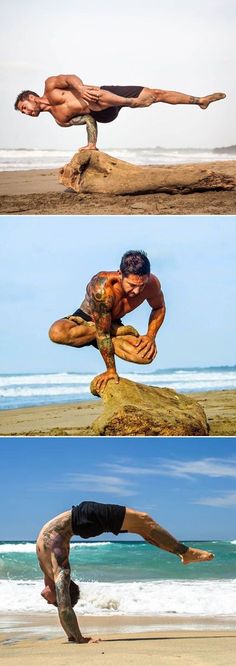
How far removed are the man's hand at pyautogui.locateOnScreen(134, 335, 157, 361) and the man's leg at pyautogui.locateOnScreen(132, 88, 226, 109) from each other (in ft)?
3.94

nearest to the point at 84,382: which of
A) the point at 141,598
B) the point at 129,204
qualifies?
the point at 129,204

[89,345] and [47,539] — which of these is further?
[89,345]

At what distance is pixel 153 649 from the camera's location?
23.3 ft

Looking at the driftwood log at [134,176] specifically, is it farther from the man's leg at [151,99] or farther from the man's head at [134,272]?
the man's head at [134,272]

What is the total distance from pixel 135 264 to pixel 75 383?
0.79 metres

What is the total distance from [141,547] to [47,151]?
11.8ft

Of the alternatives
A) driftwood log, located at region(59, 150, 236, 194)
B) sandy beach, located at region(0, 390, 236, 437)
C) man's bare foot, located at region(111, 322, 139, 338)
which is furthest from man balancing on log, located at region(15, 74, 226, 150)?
sandy beach, located at region(0, 390, 236, 437)

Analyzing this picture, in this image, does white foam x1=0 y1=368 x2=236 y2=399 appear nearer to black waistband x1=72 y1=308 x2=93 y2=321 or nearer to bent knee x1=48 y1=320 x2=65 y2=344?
bent knee x1=48 y1=320 x2=65 y2=344

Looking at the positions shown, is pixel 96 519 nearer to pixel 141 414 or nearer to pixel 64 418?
pixel 141 414

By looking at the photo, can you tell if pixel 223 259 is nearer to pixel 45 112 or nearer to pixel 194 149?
pixel 194 149

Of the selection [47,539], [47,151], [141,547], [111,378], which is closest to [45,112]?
[47,151]

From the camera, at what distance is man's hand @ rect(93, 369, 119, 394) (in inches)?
336

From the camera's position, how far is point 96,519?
7.18m

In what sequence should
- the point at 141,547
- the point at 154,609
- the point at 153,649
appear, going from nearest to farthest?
the point at 153,649, the point at 154,609, the point at 141,547
